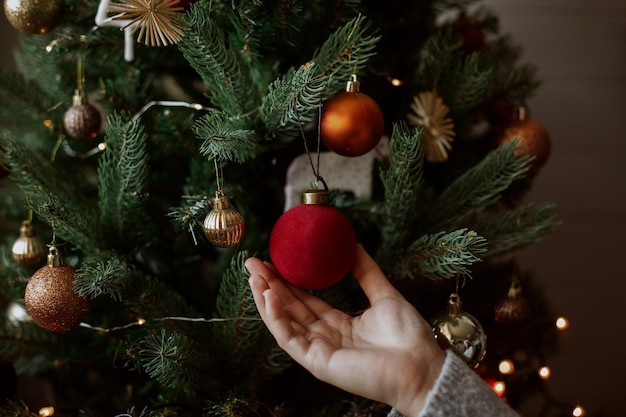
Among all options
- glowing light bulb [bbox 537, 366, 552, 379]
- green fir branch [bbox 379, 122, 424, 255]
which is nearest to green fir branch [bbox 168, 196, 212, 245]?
green fir branch [bbox 379, 122, 424, 255]

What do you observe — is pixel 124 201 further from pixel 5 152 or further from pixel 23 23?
pixel 23 23

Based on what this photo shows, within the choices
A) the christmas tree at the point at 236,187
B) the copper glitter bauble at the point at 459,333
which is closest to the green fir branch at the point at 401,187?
the christmas tree at the point at 236,187

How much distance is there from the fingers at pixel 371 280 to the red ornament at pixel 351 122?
13 cm

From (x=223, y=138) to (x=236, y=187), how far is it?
199 millimetres

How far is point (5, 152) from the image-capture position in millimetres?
644

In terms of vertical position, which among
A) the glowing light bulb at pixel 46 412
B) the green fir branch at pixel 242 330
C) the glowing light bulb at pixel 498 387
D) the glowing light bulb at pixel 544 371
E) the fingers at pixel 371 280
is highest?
the fingers at pixel 371 280

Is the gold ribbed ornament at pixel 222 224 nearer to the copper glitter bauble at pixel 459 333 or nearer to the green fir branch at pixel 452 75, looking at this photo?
the copper glitter bauble at pixel 459 333

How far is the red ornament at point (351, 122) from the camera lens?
598 millimetres

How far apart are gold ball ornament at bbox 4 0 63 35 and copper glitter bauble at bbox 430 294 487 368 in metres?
0.65

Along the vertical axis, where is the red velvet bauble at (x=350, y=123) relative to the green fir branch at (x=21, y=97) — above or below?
above

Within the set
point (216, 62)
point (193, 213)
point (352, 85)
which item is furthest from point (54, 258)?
point (352, 85)

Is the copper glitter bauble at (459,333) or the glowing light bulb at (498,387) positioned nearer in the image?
the copper glitter bauble at (459,333)

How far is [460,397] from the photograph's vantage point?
1.71 ft

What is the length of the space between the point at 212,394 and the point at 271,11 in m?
0.48
